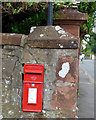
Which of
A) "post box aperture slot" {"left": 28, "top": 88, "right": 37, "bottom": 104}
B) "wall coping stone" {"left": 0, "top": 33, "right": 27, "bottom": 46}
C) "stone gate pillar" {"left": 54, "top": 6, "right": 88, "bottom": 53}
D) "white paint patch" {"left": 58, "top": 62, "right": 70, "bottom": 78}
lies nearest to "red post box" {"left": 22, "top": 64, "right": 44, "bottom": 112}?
"post box aperture slot" {"left": 28, "top": 88, "right": 37, "bottom": 104}

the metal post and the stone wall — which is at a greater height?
the metal post

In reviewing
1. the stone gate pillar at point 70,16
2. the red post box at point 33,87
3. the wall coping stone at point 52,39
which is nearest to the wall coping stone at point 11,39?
the wall coping stone at point 52,39

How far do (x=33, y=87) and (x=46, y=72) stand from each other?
295mm

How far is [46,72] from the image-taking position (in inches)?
131

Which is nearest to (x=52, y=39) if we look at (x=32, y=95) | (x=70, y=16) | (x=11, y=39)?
(x=11, y=39)

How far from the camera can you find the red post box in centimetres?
328

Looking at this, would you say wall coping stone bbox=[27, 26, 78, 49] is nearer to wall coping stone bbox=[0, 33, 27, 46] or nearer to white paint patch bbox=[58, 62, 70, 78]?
wall coping stone bbox=[0, 33, 27, 46]

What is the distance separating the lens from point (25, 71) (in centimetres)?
329

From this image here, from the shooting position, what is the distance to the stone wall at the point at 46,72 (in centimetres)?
329

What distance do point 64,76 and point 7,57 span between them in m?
A: 0.91

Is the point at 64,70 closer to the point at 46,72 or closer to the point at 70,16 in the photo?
the point at 46,72

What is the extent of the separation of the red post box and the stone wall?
0.08 m

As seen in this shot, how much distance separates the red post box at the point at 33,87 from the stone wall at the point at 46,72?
0.26ft

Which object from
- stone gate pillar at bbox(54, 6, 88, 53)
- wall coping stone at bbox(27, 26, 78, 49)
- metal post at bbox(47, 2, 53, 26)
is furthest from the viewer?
stone gate pillar at bbox(54, 6, 88, 53)
